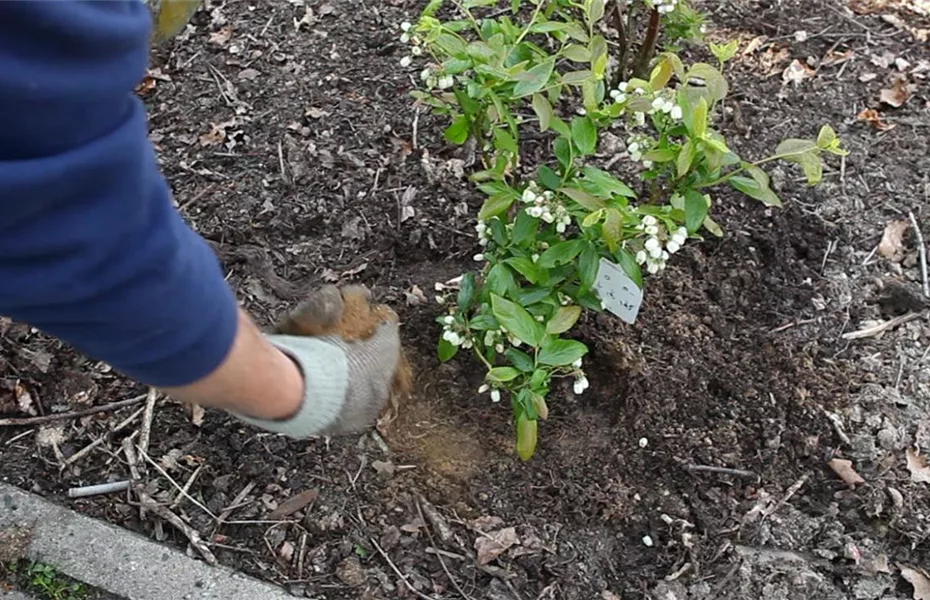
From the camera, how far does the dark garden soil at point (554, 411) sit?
86.6 inches

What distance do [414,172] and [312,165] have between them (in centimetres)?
33

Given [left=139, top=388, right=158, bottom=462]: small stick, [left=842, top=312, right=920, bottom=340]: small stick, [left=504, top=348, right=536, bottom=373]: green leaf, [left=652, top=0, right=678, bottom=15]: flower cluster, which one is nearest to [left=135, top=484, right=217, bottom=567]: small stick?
[left=139, top=388, right=158, bottom=462]: small stick

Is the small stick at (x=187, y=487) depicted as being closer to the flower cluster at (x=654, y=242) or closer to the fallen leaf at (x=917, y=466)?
the flower cluster at (x=654, y=242)

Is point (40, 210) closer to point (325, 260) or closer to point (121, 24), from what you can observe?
point (121, 24)

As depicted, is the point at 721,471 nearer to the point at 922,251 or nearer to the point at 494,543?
the point at 494,543

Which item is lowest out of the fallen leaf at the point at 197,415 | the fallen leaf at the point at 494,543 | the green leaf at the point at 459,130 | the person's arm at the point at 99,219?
the fallen leaf at the point at 494,543

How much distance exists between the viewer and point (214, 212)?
110 inches

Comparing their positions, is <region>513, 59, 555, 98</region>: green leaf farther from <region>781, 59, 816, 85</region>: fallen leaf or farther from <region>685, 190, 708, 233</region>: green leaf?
<region>781, 59, 816, 85</region>: fallen leaf

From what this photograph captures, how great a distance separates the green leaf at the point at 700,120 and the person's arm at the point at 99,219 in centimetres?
101

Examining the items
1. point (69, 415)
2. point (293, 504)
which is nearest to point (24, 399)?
point (69, 415)

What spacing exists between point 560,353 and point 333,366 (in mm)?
562

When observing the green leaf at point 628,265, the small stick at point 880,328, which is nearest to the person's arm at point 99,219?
Answer: the green leaf at point 628,265

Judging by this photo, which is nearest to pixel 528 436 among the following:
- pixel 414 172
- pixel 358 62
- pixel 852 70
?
pixel 414 172

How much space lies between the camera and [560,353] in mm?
1913
